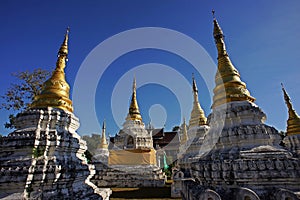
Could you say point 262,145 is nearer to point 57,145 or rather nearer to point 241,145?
point 241,145

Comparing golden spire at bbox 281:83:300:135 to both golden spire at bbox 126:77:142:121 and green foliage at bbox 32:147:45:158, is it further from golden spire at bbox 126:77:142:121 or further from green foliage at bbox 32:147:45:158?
green foliage at bbox 32:147:45:158

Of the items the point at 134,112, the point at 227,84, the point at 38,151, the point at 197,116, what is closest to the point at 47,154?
the point at 38,151

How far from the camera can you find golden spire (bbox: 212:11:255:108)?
7316 millimetres

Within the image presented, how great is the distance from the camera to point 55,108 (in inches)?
271

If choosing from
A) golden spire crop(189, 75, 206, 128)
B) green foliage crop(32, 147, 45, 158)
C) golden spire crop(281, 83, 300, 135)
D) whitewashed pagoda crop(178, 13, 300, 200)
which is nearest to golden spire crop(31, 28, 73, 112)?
green foliage crop(32, 147, 45, 158)

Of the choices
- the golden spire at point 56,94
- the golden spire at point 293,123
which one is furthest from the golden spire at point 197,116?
the golden spire at point 56,94

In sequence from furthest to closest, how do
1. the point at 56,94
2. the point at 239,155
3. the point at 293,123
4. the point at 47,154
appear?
the point at 293,123 → the point at 56,94 → the point at 47,154 → the point at 239,155

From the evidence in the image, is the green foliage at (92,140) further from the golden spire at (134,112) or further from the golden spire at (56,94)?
the golden spire at (56,94)

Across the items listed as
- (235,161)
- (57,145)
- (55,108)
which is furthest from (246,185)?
(55,108)

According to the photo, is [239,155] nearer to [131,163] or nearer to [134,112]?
[131,163]

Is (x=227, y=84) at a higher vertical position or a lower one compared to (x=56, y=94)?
higher

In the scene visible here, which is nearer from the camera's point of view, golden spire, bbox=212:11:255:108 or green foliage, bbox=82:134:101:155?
golden spire, bbox=212:11:255:108

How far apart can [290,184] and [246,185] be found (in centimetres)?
109

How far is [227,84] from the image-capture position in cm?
768
